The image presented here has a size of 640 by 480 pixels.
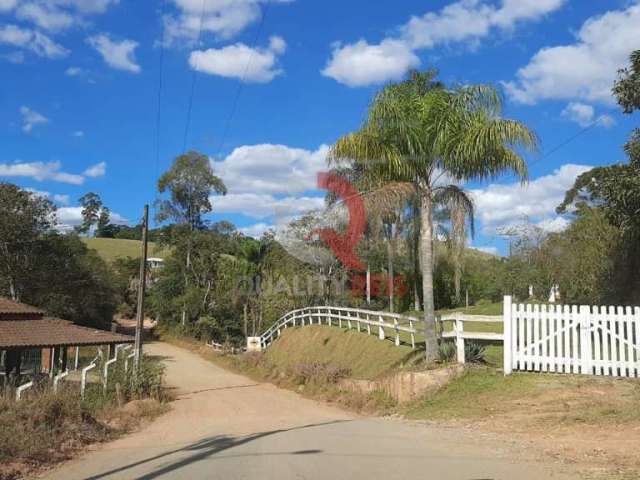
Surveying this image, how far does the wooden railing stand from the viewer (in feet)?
49.9

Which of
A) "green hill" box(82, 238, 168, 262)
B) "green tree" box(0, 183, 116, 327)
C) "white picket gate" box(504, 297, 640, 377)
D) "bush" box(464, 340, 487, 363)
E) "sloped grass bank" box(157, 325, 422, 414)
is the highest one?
"green hill" box(82, 238, 168, 262)

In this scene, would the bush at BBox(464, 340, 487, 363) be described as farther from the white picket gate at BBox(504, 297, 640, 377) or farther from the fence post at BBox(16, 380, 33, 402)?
the fence post at BBox(16, 380, 33, 402)

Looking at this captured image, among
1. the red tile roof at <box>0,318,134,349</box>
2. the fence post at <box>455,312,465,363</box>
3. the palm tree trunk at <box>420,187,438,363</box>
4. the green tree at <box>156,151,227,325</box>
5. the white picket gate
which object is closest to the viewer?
the white picket gate

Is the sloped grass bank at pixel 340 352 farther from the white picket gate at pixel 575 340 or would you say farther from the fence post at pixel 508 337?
the white picket gate at pixel 575 340

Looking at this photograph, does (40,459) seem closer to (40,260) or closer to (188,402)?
(188,402)

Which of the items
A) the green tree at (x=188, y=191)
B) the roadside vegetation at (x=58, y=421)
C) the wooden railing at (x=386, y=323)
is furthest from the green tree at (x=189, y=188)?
the roadside vegetation at (x=58, y=421)

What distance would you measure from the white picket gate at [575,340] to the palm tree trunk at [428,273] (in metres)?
2.71

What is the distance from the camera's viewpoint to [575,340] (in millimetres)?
13219

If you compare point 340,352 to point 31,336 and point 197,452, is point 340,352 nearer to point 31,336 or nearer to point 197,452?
point 31,336

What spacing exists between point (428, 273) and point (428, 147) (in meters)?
3.23

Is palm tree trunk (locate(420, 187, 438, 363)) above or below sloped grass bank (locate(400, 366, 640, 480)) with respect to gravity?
above

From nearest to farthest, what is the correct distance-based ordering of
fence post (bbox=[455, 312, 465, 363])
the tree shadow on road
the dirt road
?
the dirt road < the tree shadow on road < fence post (bbox=[455, 312, 465, 363])

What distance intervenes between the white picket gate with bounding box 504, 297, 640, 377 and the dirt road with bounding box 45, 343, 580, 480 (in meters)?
3.24

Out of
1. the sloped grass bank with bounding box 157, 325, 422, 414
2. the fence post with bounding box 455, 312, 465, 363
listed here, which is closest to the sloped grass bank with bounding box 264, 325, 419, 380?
the sloped grass bank with bounding box 157, 325, 422, 414
